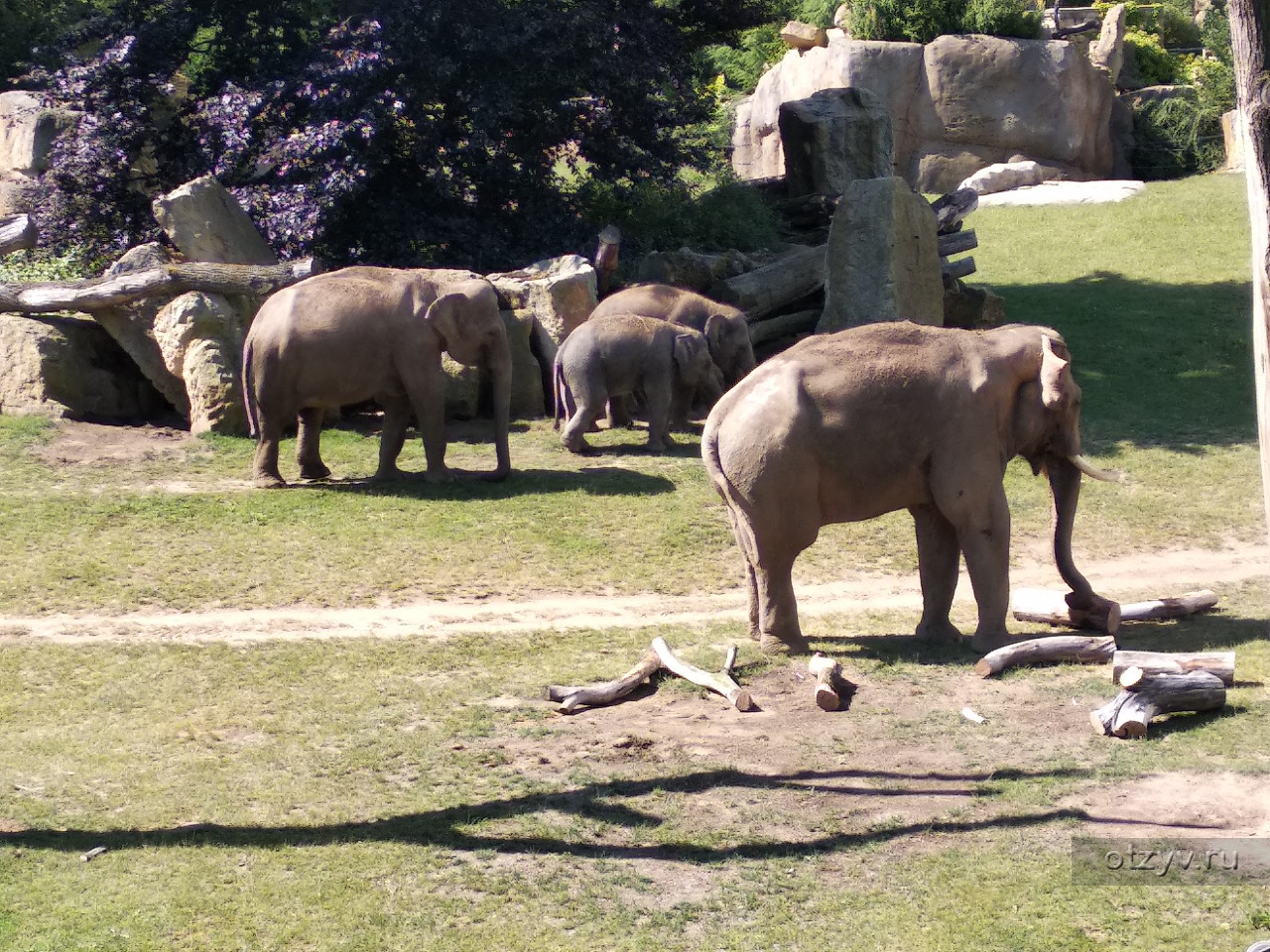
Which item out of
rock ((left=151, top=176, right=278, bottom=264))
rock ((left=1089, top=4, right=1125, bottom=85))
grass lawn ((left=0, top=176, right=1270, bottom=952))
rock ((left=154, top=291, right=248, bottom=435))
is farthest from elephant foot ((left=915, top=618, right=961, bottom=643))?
rock ((left=1089, top=4, right=1125, bottom=85))

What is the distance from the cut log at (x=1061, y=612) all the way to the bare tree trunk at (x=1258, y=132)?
4.12m

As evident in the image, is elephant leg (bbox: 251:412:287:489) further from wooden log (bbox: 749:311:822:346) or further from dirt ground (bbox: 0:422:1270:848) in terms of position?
wooden log (bbox: 749:311:822:346)

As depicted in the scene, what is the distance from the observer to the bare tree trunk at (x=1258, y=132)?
5898 mm

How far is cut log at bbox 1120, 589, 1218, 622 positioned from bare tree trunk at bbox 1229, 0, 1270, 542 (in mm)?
4656

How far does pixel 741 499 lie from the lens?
9.52 m

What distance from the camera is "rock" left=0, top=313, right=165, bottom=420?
16547 mm

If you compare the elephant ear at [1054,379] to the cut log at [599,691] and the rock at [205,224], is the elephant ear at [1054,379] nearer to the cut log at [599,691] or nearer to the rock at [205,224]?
the cut log at [599,691]

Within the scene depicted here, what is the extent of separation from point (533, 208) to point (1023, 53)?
48.3ft

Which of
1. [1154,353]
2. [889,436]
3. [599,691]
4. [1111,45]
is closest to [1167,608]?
[889,436]

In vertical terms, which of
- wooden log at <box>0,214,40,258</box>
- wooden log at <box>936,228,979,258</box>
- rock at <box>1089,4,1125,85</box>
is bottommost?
wooden log at <box>936,228,979,258</box>

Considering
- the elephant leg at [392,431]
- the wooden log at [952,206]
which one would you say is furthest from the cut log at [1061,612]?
the wooden log at [952,206]

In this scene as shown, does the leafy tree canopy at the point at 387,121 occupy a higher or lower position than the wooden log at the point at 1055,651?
higher

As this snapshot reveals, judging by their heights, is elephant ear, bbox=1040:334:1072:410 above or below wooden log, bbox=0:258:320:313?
below

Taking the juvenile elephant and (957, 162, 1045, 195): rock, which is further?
(957, 162, 1045, 195): rock
